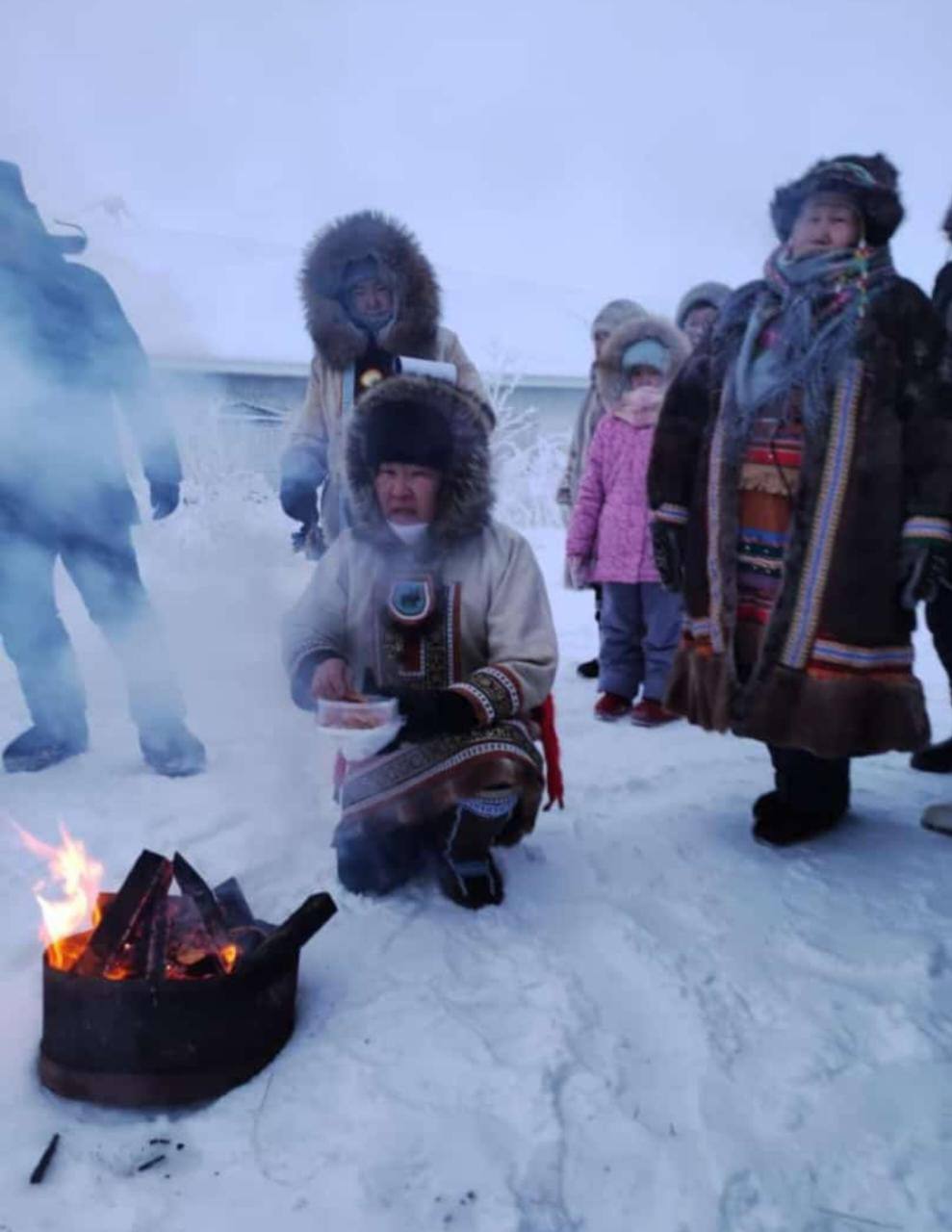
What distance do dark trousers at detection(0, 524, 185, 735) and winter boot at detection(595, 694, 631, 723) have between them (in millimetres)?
2117

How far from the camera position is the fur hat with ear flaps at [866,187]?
9.02 ft

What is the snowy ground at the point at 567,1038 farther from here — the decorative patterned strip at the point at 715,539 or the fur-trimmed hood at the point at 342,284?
the fur-trimmed hood at the point at 342,284

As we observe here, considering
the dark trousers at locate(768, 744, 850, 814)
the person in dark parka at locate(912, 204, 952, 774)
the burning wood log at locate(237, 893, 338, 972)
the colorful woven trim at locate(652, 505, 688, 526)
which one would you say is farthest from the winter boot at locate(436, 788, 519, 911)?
the person in dark parka at locate(912, 204, 952, 774)

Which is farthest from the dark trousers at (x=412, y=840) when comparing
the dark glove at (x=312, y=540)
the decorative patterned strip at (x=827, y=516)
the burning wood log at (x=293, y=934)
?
the dark glove at (x=312, y=540)

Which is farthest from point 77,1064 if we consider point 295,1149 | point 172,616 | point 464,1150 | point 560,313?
point 560,313

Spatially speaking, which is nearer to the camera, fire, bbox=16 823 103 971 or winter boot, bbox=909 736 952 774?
fire, bbox=16 823 103 971

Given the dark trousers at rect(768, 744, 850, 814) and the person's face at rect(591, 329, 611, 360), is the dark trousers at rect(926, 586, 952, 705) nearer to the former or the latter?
the dark trousers at rect(768, 744, 850, 814)

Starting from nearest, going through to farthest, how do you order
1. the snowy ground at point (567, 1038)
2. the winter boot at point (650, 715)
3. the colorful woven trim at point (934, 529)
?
the snowy ground at point (567, 1038), the colorful woven trim at point (934, 529), the winter boot at point (650, 715)

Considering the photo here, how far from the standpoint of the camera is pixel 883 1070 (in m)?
1.93

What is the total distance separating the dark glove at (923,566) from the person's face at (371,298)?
2266 mm

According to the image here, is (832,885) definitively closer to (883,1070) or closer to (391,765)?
(883,1070)

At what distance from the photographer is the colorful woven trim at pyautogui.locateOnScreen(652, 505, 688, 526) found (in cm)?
320

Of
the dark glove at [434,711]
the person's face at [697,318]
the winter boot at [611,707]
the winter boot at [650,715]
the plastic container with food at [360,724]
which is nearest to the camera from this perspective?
the plastic container with food at [360,724]

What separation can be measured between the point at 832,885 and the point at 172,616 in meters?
5.78
